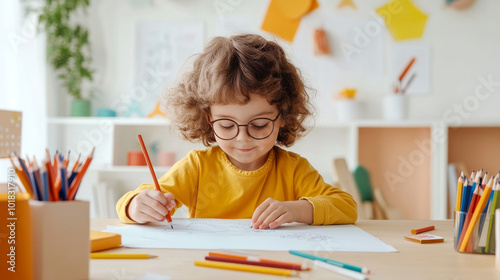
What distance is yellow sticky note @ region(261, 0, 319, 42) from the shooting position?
9.61 feet

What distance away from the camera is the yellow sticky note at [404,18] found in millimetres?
2928

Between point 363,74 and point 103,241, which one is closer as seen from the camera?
point 103,241

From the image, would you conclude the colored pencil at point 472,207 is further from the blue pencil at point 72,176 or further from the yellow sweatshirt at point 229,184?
the blue pencil at point 72,176

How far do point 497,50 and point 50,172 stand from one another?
293 cm

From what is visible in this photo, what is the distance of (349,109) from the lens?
2.78 m

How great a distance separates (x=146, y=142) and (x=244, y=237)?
2226 millimetres

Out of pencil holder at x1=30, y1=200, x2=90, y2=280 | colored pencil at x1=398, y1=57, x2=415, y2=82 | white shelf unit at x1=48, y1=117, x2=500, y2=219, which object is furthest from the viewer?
colored pencil at x1=398, y1=57, x2=415, y2=82

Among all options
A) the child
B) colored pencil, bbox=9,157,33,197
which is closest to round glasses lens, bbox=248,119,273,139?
the child

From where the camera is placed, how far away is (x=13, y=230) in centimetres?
55

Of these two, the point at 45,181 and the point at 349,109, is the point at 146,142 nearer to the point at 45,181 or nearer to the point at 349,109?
the point at 349,109

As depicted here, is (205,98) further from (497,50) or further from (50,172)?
(497,50)

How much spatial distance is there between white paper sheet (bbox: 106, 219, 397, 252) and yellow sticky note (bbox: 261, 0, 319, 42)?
2.10m

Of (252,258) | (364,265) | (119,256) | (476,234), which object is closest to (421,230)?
(476,234)

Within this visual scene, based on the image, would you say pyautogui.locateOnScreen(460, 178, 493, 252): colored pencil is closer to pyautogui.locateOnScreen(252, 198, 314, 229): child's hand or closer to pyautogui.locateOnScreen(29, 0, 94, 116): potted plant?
pyautogui.locateOnScreen(252, 198, 314, 229): child's hand
